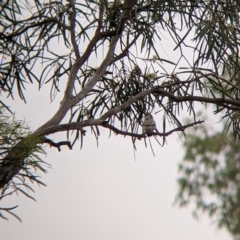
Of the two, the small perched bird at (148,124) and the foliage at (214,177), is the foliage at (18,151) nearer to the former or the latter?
the small perched bird at (148,124)

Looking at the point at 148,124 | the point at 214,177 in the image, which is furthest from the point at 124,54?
the point at 214,177

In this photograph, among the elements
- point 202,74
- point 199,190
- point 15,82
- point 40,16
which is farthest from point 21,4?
point 199,190

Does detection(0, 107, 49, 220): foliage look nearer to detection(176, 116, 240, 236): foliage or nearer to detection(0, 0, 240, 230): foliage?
detection(0, 0, 240, 230): foliage

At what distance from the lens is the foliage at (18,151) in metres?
1.73

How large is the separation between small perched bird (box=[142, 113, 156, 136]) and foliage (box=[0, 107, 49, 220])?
1.68 feet

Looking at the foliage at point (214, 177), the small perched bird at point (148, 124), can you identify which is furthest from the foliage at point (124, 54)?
the foliage at point (214, 177)

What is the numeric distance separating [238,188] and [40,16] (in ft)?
13.1

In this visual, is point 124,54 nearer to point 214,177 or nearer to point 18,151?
point 18,151

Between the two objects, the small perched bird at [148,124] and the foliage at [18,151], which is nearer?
the foliage at [18,151]

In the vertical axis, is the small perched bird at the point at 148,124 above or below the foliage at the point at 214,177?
below

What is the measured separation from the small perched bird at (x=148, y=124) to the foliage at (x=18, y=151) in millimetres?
512

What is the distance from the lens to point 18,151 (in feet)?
5.69

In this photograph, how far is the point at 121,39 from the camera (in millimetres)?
2354

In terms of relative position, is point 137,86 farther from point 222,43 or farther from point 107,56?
point 222,43
